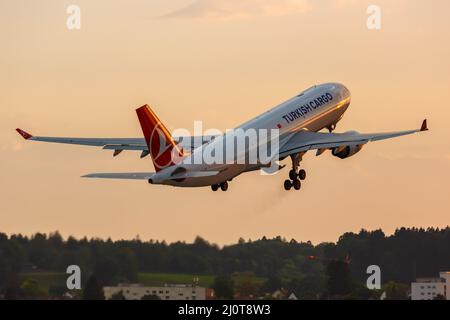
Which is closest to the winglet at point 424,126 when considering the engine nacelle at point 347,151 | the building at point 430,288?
the building at point 430,288

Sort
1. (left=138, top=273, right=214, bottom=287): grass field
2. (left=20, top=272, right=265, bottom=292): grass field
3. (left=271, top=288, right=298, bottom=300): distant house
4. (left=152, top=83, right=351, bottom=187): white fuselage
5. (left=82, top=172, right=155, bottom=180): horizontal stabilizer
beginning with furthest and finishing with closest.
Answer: (left=271, top=288, right=298, bottom=300): distant house < (left=152, top=83, right=351, bottom=187): white fuselage < (left=138, top=273, right=214, bottom=287): grass field < (left=20, top=272, right=265, bottom=292): grass field < (left=82, top=172, right=155, bottom=180): horizontal stabilizer

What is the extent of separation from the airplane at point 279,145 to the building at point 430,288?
9791 millimetres

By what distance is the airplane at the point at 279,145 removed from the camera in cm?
12229

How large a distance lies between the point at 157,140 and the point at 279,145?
14858 mm

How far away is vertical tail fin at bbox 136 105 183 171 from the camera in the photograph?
121 metres

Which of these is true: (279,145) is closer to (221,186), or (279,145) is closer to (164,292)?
(221,186)

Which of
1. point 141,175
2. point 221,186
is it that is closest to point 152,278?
point 141,175

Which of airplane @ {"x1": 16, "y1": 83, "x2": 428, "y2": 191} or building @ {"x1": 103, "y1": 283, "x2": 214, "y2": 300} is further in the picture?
airplane @ {"x1": 16, "y1": 83, "x2": 428, "y2": 191}

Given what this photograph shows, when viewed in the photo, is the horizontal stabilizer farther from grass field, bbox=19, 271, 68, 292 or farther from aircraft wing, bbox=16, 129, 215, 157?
aircraft wing, bbox=16, 129, 215, 157

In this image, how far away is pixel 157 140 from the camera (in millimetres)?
122062

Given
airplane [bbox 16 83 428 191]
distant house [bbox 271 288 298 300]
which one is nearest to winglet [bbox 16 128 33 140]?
airplane [bbox 16 83 428 191]

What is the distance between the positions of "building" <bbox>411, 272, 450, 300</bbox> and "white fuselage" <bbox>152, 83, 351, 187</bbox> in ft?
43.3

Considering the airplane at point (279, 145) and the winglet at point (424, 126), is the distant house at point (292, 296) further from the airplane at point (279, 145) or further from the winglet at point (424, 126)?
the winglet at point (424, 126)

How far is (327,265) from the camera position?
129250mm
